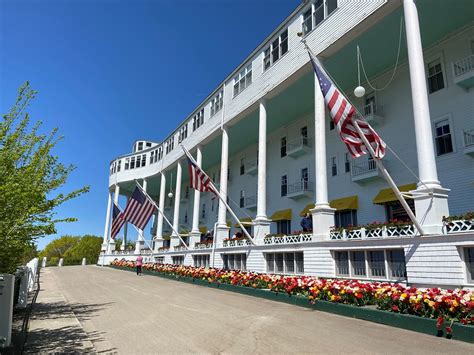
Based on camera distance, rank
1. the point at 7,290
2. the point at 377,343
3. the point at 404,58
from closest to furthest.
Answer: the point at 7,290 < the point at 377,343 < the point at 404,58

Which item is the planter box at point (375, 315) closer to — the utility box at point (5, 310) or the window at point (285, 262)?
the window at point (285, 262)

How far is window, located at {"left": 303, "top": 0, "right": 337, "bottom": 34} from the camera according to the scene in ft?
61.6

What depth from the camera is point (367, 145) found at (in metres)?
10.6

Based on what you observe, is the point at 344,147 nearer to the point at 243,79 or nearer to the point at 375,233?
the point at 243,79

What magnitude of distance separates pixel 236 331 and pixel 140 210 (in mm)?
19870

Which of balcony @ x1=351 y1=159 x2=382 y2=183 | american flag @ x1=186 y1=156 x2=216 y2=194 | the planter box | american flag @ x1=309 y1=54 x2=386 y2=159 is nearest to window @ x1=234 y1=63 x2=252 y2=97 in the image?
american flag @ x1=186 y1=156 x2=216 y2=194

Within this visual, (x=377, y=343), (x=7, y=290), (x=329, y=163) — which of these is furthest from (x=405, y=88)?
(x=7, y=290)

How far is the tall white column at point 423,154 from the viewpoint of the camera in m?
11.6

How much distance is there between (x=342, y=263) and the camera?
15.1 meters

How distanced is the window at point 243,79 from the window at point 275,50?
2260 millimetres

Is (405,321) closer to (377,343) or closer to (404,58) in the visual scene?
(377,343)

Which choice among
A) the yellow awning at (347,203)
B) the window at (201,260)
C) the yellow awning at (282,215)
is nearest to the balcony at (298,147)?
the yellow awning at (282,215)

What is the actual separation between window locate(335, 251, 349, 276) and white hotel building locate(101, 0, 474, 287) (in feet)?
0.18

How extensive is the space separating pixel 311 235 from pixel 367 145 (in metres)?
7.20
